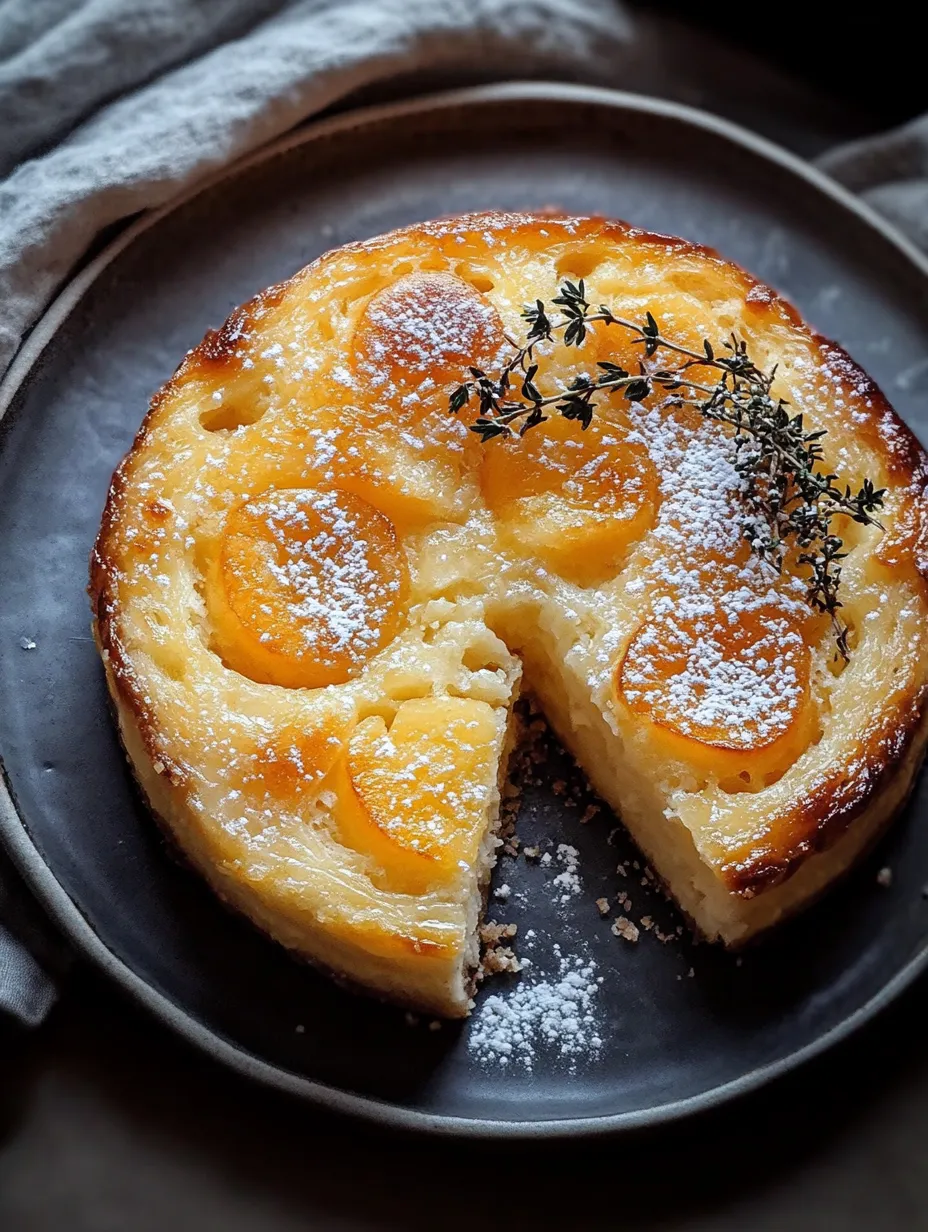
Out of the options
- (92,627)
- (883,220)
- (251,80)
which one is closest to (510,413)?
(92,627)

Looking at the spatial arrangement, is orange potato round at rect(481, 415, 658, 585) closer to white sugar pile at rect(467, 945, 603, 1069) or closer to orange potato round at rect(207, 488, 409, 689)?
orange potato round at rect(207, 488, 409, 689)

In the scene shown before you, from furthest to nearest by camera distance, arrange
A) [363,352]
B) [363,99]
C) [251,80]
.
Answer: [363,99]
[251,80]
[363,352]

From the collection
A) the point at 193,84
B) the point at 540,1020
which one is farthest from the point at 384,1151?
the point at 193,84

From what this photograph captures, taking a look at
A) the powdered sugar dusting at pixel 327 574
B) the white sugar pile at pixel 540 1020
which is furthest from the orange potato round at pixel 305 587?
the white sugar pile at pixel 540 1020

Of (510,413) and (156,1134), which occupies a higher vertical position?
(510,413)

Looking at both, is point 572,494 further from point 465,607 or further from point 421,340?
point 421,340

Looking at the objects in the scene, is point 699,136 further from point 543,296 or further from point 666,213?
point 543,296

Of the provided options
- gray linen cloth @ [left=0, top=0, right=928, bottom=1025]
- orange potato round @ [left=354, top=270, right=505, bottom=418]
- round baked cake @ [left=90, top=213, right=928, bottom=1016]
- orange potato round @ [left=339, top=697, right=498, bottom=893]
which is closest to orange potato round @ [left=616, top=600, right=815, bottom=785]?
round baked cake @ [left=90, top=213, right=928, bottom=1016]
